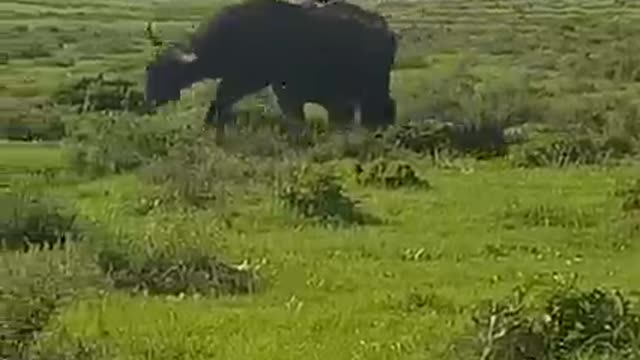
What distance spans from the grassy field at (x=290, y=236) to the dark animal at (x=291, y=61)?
795 millimetres

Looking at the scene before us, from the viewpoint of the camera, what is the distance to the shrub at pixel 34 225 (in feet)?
58.7

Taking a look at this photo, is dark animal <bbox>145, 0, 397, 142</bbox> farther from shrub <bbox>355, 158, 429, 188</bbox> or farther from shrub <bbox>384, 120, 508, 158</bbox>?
shrub <bbox>355, 158, 429, 188</bbox>

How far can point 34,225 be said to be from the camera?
18.4 metres

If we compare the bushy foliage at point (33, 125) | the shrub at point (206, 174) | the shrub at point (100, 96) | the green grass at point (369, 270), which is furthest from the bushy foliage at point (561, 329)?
the shrub at point (100, 96)

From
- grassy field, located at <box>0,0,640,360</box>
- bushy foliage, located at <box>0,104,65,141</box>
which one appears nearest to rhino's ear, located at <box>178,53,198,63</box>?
grassy field, located at <box>0,0,640,360</box>

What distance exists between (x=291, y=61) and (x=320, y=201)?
47.6 ft

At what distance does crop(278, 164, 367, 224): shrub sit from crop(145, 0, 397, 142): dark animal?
10.1 m

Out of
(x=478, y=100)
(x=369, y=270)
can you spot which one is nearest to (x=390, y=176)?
(x=369, y=270)

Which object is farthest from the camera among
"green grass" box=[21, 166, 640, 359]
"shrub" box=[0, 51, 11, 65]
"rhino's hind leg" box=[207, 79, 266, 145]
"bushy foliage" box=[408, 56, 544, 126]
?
"shrub" box=[0, 51, 11, 65]

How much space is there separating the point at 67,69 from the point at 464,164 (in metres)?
21.1

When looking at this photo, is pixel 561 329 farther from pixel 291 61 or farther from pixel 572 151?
pixel 291 61

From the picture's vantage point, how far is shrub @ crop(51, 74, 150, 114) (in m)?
37.8

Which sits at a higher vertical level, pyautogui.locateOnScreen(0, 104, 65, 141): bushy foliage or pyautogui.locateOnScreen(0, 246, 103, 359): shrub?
pyautogui.locateOnScreen(0, 246, 103, 359): shrub

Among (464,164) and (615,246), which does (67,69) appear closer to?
(464,164)
